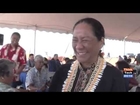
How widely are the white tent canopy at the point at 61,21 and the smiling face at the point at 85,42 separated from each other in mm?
6612

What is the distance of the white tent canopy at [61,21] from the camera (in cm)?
834

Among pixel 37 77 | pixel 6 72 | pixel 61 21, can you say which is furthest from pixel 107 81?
pixel 61 21

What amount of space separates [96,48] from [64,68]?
208 millimetres

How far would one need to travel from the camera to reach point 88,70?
1223 millimetres

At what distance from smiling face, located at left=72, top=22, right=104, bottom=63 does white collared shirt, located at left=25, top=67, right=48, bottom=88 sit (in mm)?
3002

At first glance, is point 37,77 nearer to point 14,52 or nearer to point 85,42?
point 14,52

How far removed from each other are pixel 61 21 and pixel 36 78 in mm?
5588

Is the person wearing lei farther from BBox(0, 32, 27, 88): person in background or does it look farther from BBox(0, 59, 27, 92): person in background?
BBox(0, 32, 27, 88): person in background

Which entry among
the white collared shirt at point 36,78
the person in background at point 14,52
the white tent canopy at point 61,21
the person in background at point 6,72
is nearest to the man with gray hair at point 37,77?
the white collared shirt at point 36,78

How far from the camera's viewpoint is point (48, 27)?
987 cm

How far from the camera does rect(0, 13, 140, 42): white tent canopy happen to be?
27.4ft

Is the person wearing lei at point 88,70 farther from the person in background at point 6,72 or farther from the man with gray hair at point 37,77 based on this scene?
the man with gray hair at point 37,77
